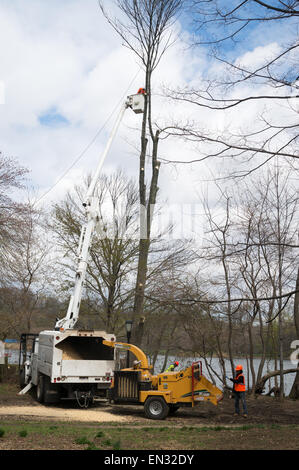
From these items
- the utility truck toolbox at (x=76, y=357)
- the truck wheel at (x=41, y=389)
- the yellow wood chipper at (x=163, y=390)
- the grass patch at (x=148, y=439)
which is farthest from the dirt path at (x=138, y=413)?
the grass patch at (x=148, y=439)

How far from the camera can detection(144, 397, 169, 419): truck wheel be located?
1316 centimetres

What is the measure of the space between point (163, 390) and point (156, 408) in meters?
0.51

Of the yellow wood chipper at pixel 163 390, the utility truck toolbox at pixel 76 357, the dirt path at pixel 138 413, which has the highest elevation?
the utility truck toolbox at pixel 76 357

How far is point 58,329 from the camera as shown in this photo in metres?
16.1

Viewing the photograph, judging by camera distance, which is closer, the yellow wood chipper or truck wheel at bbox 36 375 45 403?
the yellow wood chipper

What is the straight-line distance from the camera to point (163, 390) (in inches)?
529

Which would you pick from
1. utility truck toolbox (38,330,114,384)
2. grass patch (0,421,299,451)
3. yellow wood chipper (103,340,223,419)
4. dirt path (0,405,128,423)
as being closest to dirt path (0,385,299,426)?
dirt path (0,405,128,423)

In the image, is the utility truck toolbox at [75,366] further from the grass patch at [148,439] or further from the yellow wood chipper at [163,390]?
the grass patch at [148,439]

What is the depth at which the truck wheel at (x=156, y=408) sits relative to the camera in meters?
13.2

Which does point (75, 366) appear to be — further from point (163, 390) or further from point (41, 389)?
point (163, 390)

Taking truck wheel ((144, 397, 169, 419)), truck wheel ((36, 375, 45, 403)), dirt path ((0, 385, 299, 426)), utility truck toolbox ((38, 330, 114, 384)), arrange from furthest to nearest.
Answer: truck wheel ((36, 375, 45, 403)) → utility truck toolbox ((38, 330, 114, 384)) → truck wheel ((144, 397, 169, 419)) → dirt path ((0, 385, 299, 426))

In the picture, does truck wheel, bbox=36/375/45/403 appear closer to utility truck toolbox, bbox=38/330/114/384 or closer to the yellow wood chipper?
utility truck toolbox, bbox=38/330/114/384
